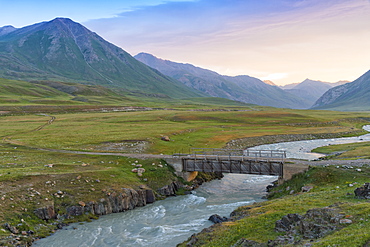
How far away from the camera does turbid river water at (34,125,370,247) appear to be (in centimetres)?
3541

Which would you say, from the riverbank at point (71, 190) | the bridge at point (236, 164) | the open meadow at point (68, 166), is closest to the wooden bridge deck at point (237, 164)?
the bridge at point (236, 164)

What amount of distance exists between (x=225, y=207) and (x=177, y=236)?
12.5 m

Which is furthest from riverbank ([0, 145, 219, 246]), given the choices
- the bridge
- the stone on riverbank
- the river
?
the stone on riverbank

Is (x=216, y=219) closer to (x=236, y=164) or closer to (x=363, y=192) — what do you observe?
(x=363, y=192)

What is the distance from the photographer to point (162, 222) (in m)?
41.4

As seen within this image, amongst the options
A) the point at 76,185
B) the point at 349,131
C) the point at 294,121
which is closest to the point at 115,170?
the point at 76,185

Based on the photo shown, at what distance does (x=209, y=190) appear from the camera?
191ft

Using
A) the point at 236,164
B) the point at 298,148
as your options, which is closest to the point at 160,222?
the point at 236,164

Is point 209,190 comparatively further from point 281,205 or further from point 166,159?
point 281,205

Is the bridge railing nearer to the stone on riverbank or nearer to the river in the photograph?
the river

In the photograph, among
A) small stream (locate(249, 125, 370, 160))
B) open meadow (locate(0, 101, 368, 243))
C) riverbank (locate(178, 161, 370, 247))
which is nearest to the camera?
riverbank (locate(178, 161, 370, 247))

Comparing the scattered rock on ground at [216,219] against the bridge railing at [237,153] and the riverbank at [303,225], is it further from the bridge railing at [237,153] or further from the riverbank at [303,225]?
the bridge railing at [237,153]

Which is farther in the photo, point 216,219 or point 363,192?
point 216,219

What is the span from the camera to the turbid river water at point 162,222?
35406mm
